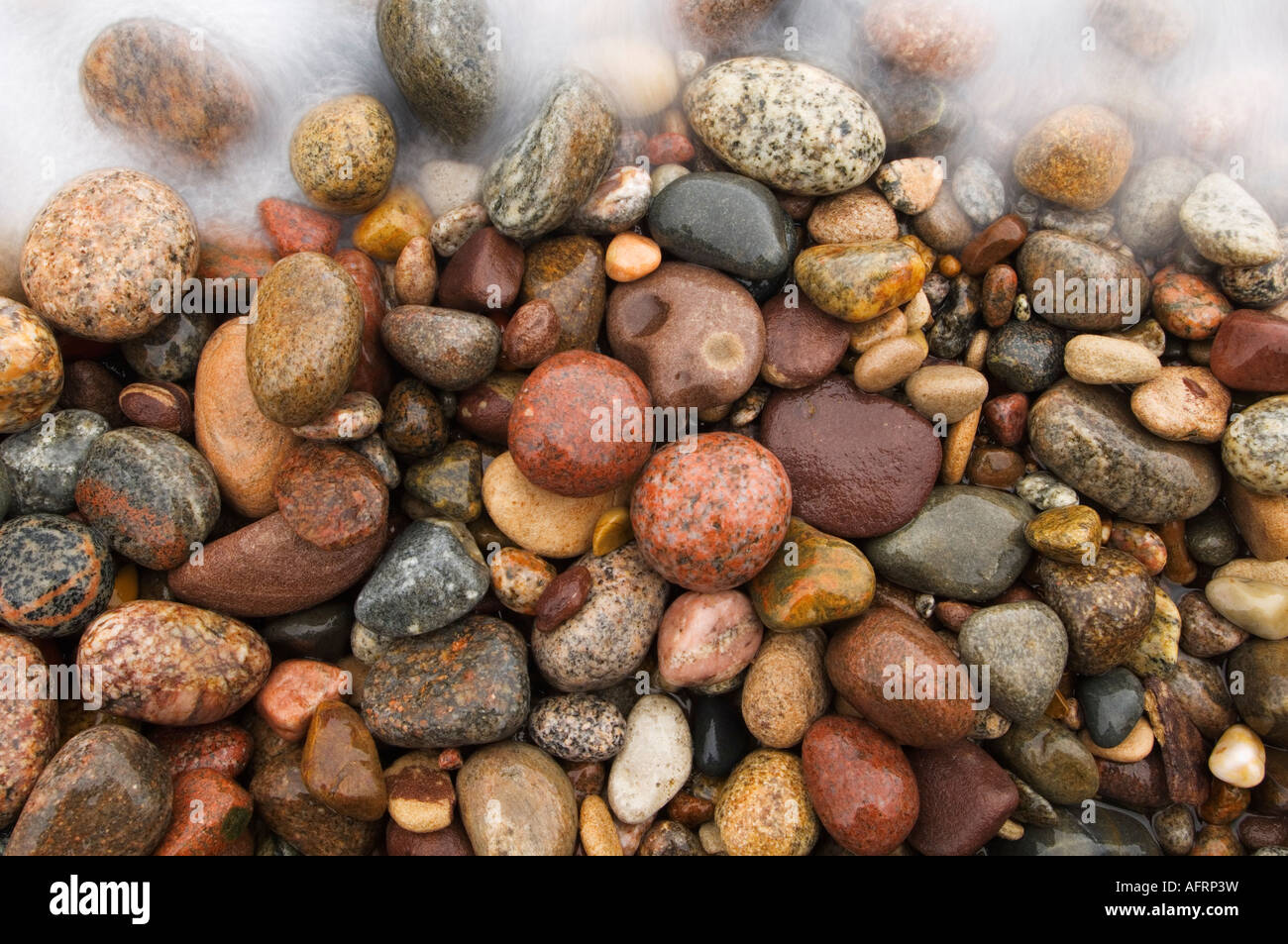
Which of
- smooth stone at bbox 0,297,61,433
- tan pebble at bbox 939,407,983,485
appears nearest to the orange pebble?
tan pebble at bbox 939,407,983,485

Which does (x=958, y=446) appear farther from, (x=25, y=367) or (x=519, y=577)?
(x=25, y=367)

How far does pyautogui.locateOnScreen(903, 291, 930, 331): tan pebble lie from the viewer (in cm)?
439

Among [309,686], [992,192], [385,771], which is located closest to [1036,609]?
[992,192]

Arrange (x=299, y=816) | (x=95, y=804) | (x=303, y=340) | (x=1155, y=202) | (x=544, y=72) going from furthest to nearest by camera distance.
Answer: (x=544, y=72) → (x=1155, y=202) → (x=299, y=816) → (x=303, y=340) → (x=95, y=804)

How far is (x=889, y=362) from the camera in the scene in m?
4.23

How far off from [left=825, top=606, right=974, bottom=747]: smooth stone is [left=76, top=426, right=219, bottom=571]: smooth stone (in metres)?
3.47

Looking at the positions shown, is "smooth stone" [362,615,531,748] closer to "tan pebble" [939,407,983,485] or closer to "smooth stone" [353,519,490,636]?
"smooth stone" [353,519,490,636]

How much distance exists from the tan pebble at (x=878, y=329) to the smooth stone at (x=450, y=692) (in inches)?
99.2

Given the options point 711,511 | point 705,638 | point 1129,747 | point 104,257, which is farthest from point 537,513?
point 1129,747

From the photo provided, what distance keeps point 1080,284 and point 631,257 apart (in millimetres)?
2544

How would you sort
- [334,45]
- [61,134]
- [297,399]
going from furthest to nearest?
1. [334,45]
2. [61,134]
3. [297,399]

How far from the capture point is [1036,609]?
160 inches

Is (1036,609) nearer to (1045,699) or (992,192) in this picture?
(1045,699)
